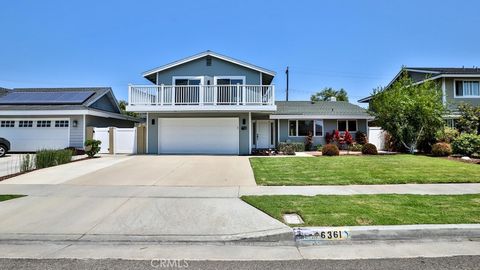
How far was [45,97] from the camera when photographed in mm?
24094

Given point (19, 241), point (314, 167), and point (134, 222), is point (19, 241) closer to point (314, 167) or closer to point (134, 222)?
point (134, 222)

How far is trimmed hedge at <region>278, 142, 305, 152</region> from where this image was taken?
67.8 feet

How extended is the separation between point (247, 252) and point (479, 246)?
3.79 meters

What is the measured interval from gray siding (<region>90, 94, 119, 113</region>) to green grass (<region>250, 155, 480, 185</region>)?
1541 centimetres

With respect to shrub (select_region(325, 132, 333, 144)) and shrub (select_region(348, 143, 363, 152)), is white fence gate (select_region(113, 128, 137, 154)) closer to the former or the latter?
shrub (select_region(325, 132, 333, 144))

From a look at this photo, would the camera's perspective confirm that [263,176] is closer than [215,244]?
No

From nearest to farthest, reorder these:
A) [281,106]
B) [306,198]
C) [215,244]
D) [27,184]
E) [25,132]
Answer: [215,244] → [306,198] → [27,184] → [25,132] → [281,106]

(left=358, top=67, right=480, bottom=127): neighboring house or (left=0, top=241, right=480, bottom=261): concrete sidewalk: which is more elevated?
(left=358, top=67, right=480, bottom=127): neighboring house

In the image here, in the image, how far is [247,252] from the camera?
495cm

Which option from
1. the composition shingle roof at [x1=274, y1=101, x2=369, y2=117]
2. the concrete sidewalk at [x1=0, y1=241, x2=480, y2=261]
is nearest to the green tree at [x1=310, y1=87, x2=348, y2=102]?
the composition shingle roof at [x1=274, y1=101, x2=369, y2=117]

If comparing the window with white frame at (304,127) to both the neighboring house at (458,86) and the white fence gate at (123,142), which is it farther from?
the white fence gate at (123,142)

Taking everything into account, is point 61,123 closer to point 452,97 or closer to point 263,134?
point 263,134

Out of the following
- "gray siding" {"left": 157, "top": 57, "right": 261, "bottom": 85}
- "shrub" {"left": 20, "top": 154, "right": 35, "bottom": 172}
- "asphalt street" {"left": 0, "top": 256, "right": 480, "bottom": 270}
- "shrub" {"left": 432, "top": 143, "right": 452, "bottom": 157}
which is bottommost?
"asphalt street" {"left": 0, "top": 256, "right": 480, "bottom": 270}

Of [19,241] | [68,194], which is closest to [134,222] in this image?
[19,241]
